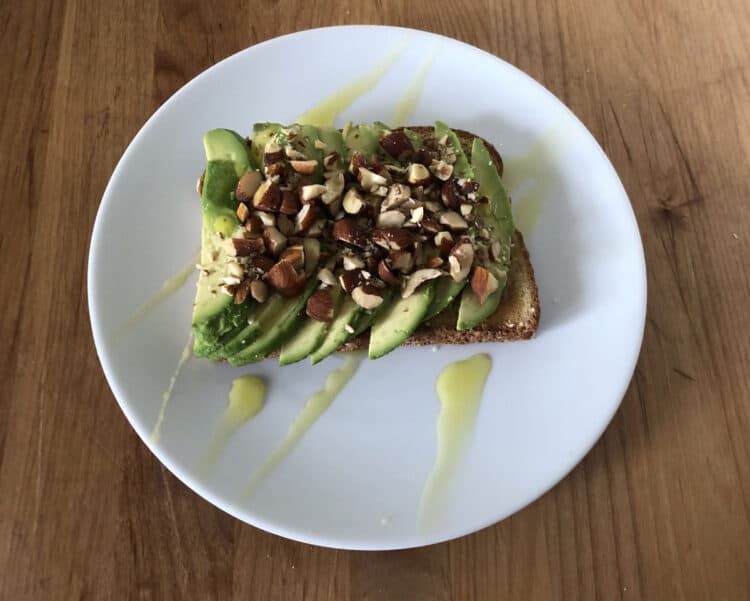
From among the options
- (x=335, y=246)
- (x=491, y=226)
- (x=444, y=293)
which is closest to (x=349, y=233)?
(x=335, y=246)

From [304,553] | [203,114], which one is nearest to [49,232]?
[203,114]

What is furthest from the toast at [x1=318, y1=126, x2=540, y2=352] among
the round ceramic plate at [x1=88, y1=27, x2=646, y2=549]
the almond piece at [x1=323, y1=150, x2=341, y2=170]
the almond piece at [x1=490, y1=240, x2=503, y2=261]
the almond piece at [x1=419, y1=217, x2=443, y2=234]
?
the almond piece at [x1=323, y1=150, x2=341, y2=170]

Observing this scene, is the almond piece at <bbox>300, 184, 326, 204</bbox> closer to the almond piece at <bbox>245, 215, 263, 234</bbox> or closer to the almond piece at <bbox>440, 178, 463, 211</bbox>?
the almond piece at <bbox>245, 215, 263, 234</bbox>

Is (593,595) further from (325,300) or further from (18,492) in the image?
(18,492)

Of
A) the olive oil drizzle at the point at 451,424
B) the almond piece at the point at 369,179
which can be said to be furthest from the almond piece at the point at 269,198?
the olive oil drizzle at the point at 451,424

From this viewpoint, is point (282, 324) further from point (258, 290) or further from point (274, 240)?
point (274, 240)
